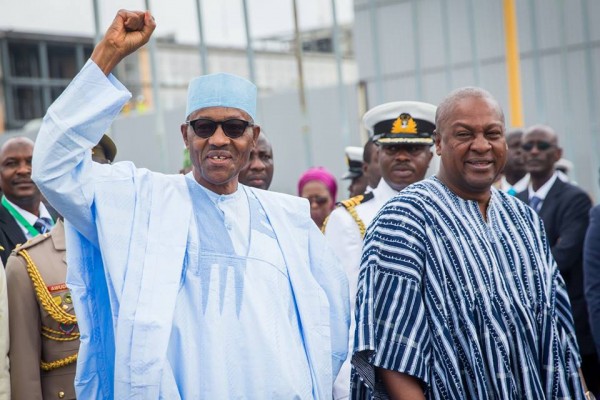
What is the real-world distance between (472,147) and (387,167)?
1588 millimetres

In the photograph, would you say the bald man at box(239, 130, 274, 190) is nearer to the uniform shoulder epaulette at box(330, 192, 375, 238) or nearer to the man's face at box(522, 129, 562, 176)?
the uniform shoulder epaulette at box(330, 192, 375, 238)

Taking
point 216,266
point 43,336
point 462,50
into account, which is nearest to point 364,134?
point 462,50

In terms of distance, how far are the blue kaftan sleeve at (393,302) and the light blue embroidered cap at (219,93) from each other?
2.46 feet

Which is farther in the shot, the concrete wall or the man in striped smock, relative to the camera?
the concrete wall

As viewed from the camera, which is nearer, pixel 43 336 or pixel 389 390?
pixel 389 390

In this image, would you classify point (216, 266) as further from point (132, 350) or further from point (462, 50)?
point (462, 50)

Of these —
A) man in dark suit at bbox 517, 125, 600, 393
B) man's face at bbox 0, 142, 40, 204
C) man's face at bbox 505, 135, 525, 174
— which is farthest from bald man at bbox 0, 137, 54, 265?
man's face at bbox 505, 135, 525, 174

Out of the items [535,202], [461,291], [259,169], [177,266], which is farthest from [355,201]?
[535,202]

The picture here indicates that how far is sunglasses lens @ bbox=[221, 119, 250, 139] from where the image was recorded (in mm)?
3830

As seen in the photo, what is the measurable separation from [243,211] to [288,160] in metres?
9.69

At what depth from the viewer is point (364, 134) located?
1312cm

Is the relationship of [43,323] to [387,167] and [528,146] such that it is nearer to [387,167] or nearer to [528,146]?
[387,167]

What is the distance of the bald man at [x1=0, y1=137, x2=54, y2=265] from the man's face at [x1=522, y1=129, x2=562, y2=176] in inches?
153

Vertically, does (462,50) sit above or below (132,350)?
above
